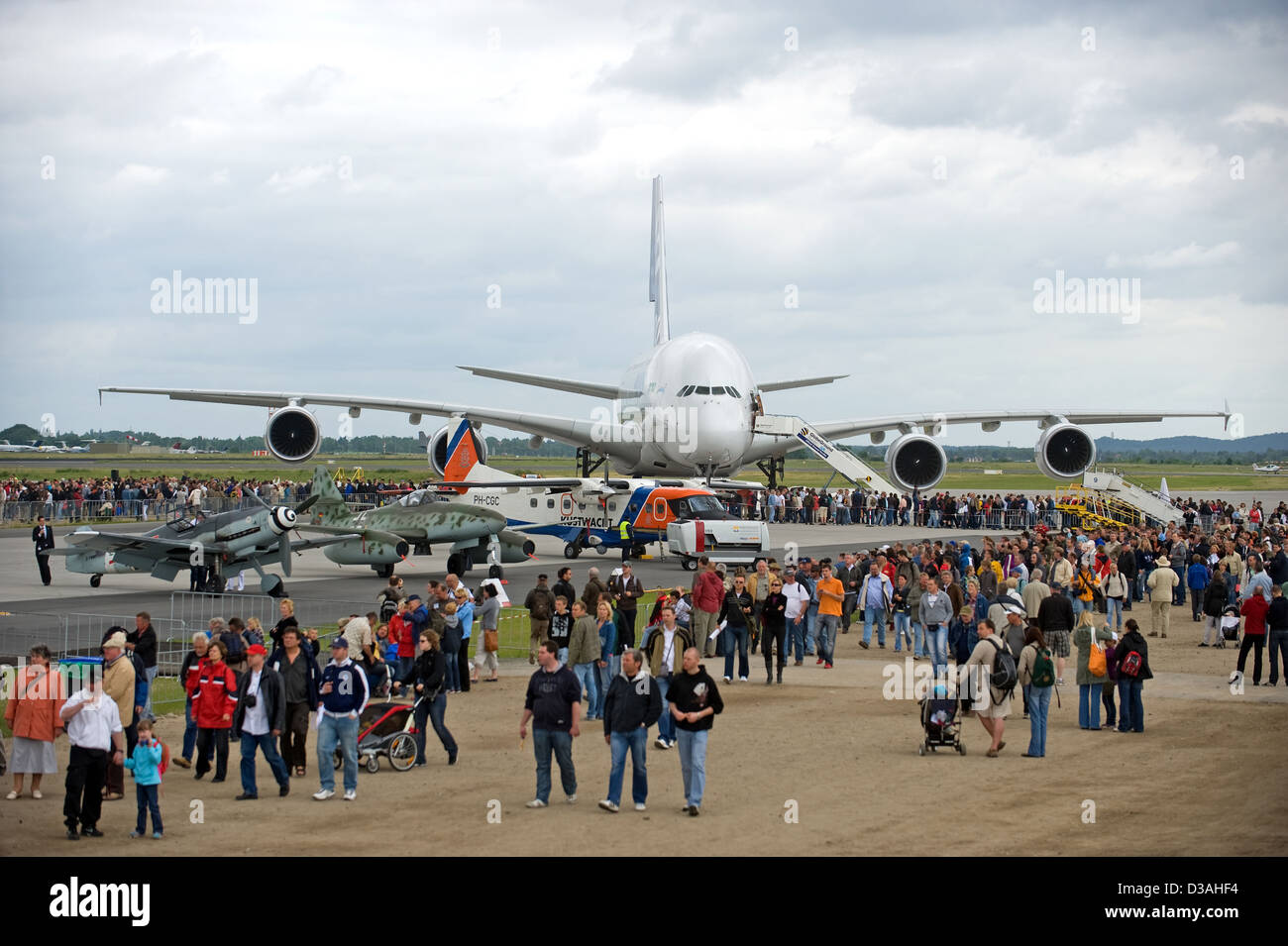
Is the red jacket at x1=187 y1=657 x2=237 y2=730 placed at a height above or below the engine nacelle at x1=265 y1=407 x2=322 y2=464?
below

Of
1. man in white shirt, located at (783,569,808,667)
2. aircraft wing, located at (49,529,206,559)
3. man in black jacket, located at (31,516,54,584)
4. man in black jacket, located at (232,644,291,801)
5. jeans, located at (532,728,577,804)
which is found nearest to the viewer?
jeans, located at (532,728,577,804)

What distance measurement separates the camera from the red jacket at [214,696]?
1170cm

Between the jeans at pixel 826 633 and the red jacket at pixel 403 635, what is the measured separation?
6.45 metres

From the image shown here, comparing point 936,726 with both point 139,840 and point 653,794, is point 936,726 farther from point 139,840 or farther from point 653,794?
point 139,840

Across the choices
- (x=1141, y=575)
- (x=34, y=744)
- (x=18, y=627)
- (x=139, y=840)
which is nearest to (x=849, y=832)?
(x=139, y=840)

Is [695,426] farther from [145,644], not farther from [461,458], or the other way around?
[145,644]

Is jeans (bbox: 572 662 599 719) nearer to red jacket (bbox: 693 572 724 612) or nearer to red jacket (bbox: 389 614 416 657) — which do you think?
red jacket (bbox: 389 614 416 657)

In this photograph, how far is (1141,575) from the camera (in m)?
27.7

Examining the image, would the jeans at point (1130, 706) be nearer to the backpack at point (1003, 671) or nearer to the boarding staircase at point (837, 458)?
the backpack at point (1003, 671)

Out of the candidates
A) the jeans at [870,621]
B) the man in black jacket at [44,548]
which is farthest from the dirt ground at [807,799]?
the man in black jacket at [44,548]

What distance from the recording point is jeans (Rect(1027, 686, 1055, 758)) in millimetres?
13039

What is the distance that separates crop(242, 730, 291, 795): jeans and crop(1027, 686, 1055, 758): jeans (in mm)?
7215

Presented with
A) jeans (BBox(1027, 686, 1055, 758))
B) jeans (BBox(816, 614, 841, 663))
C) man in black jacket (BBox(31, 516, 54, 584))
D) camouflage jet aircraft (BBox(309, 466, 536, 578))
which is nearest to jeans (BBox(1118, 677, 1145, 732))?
jeans (BBox(1027, 686, 1055, 758))

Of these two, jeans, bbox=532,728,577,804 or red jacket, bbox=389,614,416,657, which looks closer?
jeans, bbox=532,728,577,804
